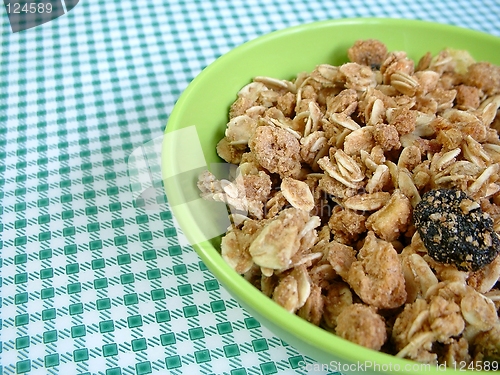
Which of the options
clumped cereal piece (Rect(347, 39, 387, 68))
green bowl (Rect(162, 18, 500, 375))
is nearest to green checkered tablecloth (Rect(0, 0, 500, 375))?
green bowl (Rect(162, 18, 500, 375))

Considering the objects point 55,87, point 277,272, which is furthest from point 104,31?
point 277,272

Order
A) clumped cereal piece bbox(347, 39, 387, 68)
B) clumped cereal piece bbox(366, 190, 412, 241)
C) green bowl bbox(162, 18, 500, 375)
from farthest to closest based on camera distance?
clumped cereal piece bbox(347, 39, 387, 68)
clumped cereal piece bbox(366, 190, 412, 241)
green bowl bbox(162, 18, 500, 375)

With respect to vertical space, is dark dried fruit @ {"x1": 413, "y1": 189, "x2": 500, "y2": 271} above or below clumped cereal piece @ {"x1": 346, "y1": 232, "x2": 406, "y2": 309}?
above

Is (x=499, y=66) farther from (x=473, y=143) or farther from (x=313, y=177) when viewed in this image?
(x=313, y=177)

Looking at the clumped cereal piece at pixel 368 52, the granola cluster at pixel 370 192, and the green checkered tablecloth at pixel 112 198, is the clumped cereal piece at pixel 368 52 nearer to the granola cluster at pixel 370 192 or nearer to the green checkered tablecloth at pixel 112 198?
the granola cluster at pixel 370 192

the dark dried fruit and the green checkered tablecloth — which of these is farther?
the green checkered tablecloth

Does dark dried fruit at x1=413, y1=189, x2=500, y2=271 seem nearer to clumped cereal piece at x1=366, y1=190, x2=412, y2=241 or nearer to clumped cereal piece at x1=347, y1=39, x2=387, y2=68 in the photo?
clumped cereal piece at x1=366, y1=190, x2=412, y2=241

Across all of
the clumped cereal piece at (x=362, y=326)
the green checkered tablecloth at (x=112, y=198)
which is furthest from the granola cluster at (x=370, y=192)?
the green checkered tablecloth at (x=112, y=198)
